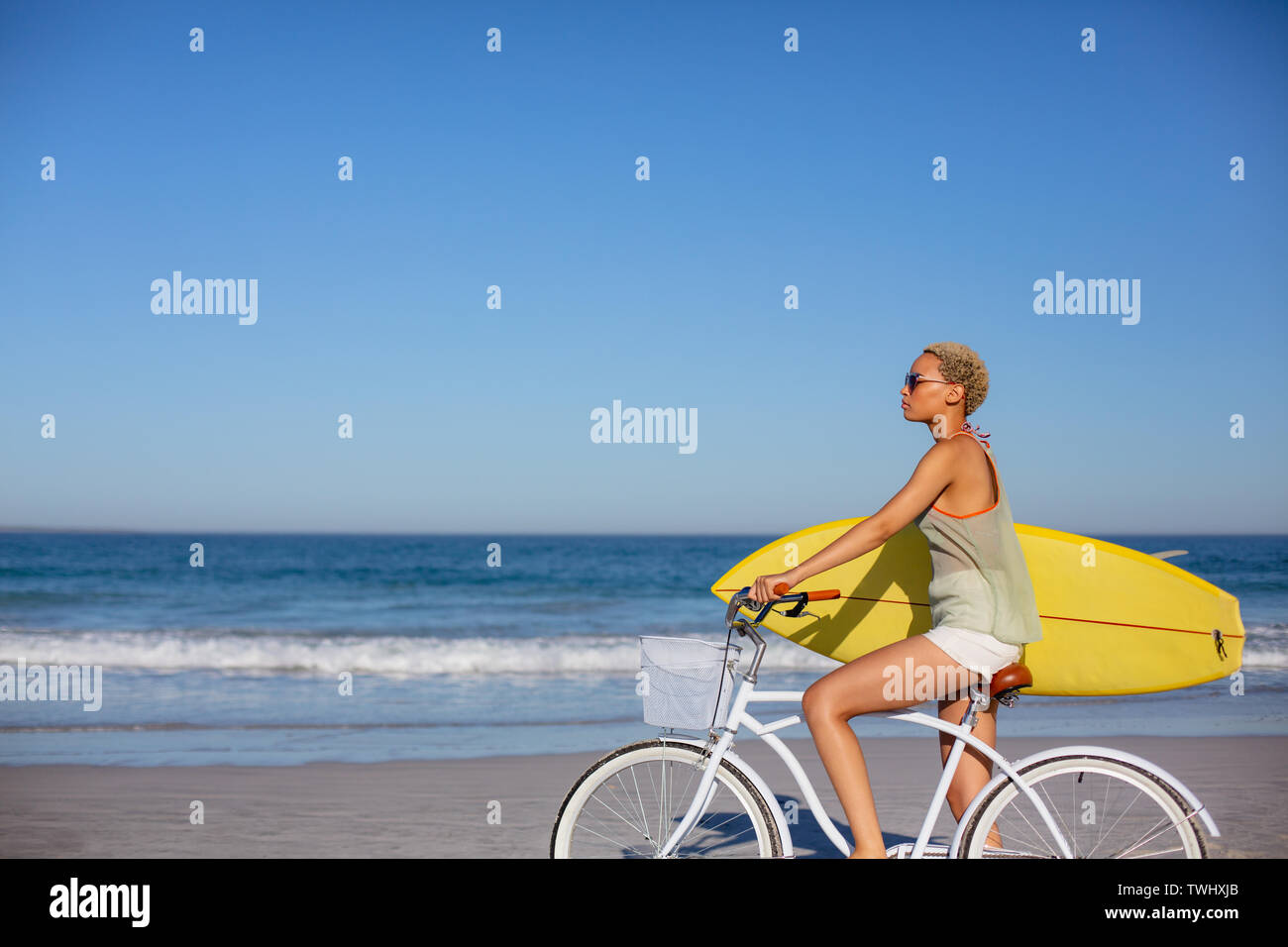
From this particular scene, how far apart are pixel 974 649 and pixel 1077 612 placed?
1387 mm

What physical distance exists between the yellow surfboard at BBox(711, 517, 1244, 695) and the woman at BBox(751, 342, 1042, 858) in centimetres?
94

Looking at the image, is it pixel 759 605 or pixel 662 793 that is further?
pixel 662 793

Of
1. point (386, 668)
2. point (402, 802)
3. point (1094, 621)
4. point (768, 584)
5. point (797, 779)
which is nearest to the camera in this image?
point (768, 584)

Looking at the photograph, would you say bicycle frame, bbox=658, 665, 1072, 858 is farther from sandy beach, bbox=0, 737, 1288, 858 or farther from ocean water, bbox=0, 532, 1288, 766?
ocean water, bbox=0, 532, 1288, 766

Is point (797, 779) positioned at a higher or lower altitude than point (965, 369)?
lower

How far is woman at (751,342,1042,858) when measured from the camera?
2729 millimetres

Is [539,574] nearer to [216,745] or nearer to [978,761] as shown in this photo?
[216,745]

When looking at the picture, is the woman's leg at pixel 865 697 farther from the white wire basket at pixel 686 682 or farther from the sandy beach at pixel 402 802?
the sandy beach at pixel 402 802

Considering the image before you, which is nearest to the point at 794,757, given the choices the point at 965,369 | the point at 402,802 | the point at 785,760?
the point at 785,760

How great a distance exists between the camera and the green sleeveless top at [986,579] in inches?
109

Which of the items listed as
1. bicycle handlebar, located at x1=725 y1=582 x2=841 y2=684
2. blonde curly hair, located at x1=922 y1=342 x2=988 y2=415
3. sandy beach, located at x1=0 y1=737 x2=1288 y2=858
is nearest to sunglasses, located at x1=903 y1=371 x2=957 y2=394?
blonde curly hair, located at x1=922 y1=342 x2=988 y2=415

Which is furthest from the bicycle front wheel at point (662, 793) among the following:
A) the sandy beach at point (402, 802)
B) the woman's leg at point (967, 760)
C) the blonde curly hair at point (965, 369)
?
the sandy beach at point (402, 802)

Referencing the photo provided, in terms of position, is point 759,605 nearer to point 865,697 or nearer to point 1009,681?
point 865,697

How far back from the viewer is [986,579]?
2.78m
